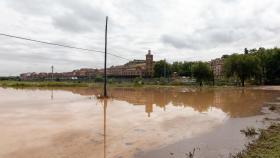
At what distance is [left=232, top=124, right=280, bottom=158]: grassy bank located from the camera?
8438mm

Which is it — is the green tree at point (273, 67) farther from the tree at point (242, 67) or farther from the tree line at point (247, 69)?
the tree at point (242, 67)

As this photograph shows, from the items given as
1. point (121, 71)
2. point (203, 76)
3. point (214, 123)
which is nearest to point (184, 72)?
point (121, 71)

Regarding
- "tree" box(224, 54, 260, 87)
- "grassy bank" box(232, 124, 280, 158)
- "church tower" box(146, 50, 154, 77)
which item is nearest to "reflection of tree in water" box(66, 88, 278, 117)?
"grassy bank" box(232, 124, 280, 158)

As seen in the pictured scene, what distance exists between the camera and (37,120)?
16.2 m

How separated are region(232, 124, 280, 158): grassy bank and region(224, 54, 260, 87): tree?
64.4m

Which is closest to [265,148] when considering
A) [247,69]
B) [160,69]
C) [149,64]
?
A: [247,69]

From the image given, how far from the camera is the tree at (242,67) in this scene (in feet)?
238

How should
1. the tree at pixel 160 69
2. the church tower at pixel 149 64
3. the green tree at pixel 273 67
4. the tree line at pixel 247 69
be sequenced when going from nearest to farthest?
the tree line at pixel 247 69 → the green tree at pixel 273 67 → the tree at pixel 160 69 → the church tower at pixel 149 64

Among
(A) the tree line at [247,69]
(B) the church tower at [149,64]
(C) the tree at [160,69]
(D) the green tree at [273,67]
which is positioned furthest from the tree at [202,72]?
(B) the church tower at [149,64]

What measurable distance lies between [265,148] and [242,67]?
219 feet

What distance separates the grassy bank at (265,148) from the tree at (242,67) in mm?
64407

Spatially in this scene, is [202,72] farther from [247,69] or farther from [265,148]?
[265,148]

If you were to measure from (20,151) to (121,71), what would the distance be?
5963 inches

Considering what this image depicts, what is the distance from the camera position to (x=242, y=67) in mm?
72562
